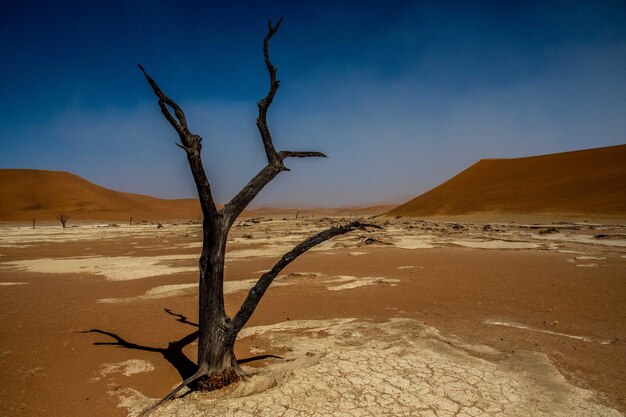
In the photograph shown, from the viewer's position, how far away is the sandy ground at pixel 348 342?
147 inches

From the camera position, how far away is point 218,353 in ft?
13.1

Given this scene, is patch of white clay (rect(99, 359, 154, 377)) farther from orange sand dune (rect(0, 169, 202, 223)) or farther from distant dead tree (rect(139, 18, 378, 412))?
orange sand dune (rect(0, 169, 202, 223))

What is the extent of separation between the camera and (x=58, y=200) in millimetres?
85938

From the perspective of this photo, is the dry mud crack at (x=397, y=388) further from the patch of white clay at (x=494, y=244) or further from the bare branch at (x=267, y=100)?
the patch of white clay at (x=494, y=244)

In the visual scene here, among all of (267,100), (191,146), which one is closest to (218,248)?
(191,146)

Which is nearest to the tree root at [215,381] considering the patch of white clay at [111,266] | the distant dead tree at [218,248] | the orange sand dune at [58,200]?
the distant dead tree at [218,248]

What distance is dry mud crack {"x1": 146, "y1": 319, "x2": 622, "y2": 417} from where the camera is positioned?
3.49 meters

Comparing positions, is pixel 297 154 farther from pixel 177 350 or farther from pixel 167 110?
pixel 177 350

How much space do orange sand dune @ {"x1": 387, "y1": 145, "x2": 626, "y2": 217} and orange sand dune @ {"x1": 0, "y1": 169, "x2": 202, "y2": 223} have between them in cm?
6727

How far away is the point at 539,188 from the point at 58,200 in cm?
10319

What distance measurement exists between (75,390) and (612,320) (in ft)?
28.5

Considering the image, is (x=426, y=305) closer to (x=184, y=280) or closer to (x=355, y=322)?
(x=355, y=322)

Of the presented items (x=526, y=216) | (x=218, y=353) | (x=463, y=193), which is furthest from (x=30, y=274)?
(x=463, y=193)

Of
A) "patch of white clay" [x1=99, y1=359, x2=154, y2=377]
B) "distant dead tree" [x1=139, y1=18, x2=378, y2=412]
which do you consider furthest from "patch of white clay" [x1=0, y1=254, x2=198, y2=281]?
"distant dead tree" [x1=139, y1=18, x2=378, y2=412]
